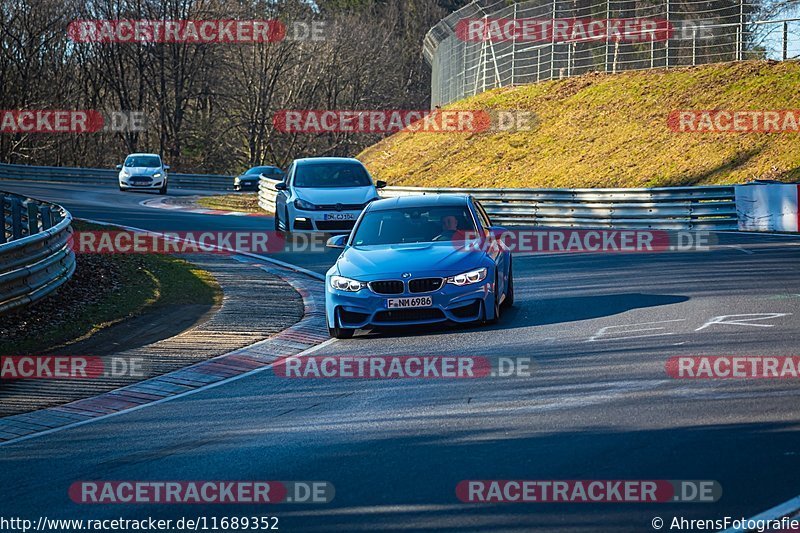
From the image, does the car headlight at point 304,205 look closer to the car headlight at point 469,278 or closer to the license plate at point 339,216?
the license plate at point 339,216

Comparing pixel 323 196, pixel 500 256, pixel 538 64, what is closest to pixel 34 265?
pixel 500 256

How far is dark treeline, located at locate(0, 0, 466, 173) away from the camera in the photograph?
66.6 metres

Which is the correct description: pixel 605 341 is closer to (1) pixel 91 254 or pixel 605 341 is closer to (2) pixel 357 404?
(2) pixel 357 404

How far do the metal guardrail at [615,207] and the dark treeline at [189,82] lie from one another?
1652 inches

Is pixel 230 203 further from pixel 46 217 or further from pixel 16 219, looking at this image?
pixel 16 219

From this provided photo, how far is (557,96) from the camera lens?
44125 millimetres

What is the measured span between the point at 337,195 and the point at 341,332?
1053cm

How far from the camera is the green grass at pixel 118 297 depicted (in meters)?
12.7

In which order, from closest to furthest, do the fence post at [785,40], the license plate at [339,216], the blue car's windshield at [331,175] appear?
the license plate at [339,216] → the blue car's windshield at [331,175] → the fence post at [785,40]

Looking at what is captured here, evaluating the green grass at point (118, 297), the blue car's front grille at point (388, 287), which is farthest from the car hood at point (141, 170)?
the blue car's front grille at point (388, 287)

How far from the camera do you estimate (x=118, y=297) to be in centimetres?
1561

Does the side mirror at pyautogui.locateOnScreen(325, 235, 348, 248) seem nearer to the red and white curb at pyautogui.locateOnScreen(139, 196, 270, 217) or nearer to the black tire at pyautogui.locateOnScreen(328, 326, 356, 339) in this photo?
the black tire at pyautogui.locateOnScreen(328, 326, 356, 339)

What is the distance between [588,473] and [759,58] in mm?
36706

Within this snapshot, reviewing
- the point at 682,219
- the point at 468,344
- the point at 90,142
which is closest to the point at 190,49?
the point at 90,142
